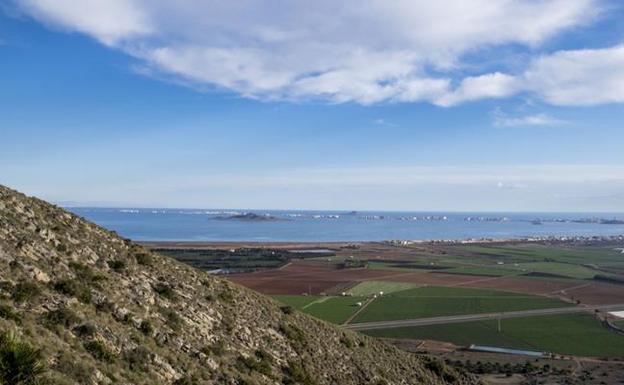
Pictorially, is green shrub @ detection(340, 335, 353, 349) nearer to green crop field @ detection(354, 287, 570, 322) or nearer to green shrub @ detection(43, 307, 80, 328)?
green shrub @ detection(43, 307, 80, 328)

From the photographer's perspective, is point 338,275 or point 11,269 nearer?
point 11,269

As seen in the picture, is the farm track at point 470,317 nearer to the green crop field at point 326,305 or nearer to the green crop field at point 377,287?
the green crop field at point 326,305

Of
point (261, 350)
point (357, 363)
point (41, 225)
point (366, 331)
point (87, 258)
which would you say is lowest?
point (366, 331)

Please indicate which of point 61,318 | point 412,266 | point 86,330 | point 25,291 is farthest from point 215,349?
point 412,266

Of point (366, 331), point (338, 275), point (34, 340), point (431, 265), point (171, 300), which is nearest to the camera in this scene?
point (34, 340)

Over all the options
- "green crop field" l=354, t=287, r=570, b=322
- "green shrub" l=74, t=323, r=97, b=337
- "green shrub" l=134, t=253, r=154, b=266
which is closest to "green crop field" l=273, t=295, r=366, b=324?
"green crop field" l=354, t=287, r=570, b=322

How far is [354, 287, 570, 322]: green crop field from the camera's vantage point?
331ft

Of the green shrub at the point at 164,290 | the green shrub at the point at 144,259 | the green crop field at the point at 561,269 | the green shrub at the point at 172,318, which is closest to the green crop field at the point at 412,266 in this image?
the green crop field at the point at 561,269

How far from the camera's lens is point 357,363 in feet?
114

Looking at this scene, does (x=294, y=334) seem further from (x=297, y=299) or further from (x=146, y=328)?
(x=297, y=299)

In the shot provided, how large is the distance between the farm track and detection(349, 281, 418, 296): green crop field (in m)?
30.5

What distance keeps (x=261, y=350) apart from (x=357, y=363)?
9044mm

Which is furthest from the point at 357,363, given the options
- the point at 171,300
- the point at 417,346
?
the point at 417,346

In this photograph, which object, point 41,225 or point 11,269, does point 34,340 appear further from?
point 41,225
